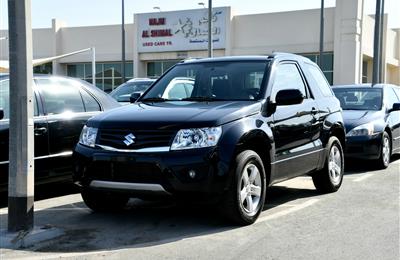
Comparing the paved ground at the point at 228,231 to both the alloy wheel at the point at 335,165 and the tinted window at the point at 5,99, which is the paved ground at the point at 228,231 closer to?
the alloy wheel at the point at 335,165

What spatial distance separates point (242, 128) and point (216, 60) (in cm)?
172

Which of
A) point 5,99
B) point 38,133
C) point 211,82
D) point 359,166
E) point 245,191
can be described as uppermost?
point 211,82

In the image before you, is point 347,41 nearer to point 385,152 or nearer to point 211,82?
point 385,152

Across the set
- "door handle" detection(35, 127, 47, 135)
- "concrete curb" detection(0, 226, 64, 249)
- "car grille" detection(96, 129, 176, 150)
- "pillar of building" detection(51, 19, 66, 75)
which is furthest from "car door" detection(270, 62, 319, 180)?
"pillar of building" detection(51, 19, 66, 75)

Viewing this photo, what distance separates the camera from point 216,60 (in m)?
7.16

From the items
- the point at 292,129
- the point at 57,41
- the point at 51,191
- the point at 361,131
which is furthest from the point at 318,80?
the point at 57,41

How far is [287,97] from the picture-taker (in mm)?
6266

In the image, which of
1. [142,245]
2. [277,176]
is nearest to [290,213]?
[277,176]

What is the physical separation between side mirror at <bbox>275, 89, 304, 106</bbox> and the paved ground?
49.8 inches

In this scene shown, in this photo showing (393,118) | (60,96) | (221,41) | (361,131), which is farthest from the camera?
(221,41)

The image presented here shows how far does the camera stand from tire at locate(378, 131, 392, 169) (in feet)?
33.6

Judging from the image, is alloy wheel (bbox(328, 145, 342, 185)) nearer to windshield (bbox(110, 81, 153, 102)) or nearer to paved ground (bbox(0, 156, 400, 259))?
paved ground (bbox(0, 156, 400, 259))

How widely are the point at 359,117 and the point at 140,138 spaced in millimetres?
6003

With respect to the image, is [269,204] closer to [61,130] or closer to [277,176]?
[277,176]
